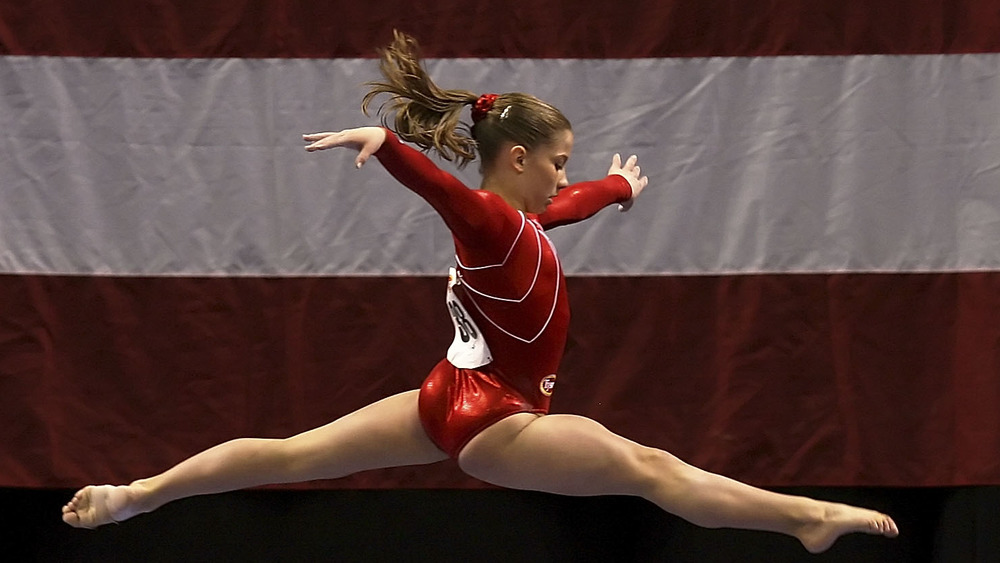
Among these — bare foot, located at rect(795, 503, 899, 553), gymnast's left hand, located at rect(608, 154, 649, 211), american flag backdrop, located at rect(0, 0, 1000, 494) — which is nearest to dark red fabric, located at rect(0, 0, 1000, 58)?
american flag backdrop, located at rect(0, 0, 1000, 494)

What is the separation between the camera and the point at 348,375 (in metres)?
2.33

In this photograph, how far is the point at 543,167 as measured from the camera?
172 centimetres

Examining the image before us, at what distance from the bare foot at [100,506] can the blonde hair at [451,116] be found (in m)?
0.70

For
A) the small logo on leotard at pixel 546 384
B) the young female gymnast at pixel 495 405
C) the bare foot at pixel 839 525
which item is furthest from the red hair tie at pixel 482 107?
the bare foot at pixel 839 525

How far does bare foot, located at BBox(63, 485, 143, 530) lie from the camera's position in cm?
174

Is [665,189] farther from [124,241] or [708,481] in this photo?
[124,241]

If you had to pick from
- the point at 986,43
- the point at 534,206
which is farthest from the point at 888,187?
the point at 534,206

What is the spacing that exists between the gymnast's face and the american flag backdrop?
0.58 meters

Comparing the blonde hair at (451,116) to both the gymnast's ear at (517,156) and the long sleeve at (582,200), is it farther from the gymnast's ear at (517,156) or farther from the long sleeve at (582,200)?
the long sleeve at (582,200)

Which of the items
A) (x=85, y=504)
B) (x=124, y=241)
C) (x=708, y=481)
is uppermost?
(x=124, y=241)

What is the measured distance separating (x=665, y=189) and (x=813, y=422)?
56 centimetres

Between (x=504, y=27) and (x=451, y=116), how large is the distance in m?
0.66

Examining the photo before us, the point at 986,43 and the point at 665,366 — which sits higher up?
the point at 986,43

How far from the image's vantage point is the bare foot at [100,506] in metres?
1.74
